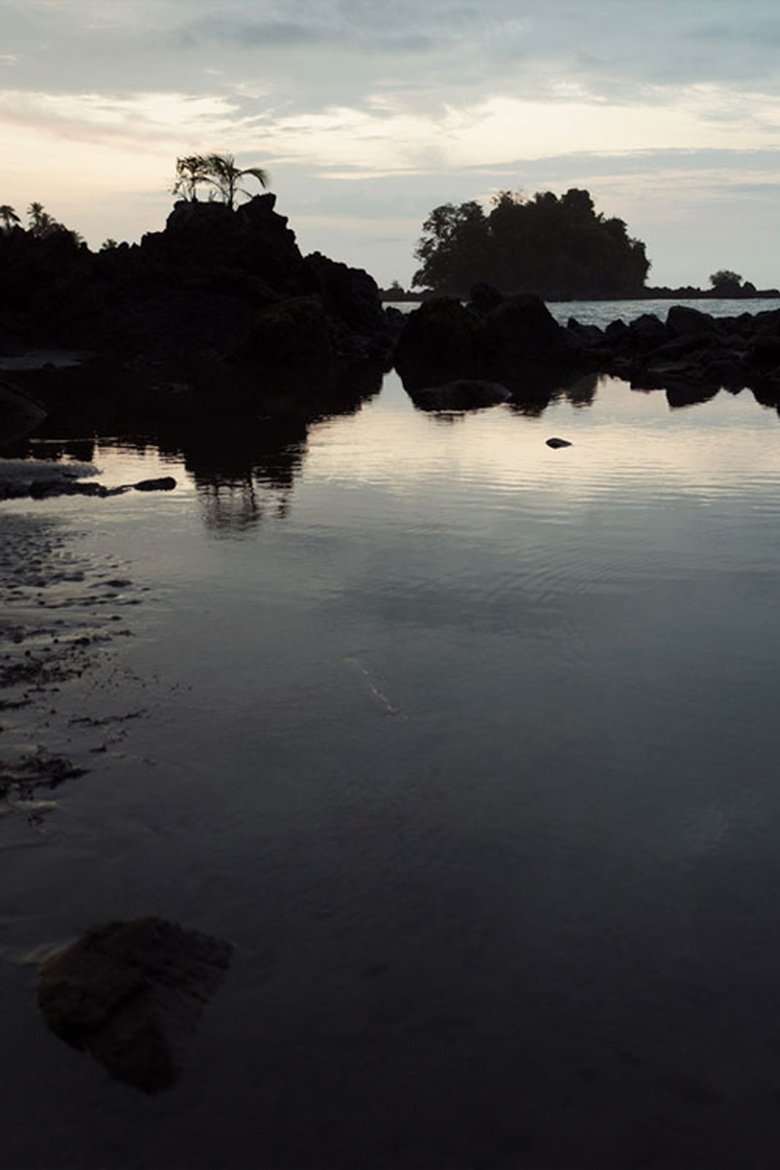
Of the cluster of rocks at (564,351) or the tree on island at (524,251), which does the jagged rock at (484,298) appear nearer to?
→ the cluster of rocks at (564,351)

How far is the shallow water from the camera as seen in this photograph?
106 inches

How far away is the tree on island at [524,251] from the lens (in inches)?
6580

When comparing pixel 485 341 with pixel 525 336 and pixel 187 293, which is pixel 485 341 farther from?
pixel 187 293

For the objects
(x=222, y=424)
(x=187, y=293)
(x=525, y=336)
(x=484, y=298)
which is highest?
(x=484, y=298)

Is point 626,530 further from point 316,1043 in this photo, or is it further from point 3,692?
point 316,1043

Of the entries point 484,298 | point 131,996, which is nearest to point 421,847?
point 131,996

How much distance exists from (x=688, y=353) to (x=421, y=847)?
3414cm

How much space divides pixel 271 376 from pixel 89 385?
499 cm

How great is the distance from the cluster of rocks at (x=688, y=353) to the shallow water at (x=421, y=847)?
19.0m

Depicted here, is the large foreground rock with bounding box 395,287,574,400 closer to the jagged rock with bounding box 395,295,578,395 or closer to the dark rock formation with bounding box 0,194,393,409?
the jagged rock with bounding box 395,295,578,395

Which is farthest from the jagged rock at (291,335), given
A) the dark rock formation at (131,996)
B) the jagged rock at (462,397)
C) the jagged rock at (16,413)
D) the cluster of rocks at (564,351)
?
the dark rock formation at (131,996)

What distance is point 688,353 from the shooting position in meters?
35.8

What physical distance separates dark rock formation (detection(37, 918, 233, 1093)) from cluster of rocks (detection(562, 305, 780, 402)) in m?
23.0

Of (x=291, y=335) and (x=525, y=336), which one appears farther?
(x=525, y=336)
